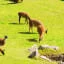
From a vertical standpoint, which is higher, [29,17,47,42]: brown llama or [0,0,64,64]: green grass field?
[29,17,47,42]: brown llama

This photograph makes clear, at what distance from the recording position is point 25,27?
28.4 metres

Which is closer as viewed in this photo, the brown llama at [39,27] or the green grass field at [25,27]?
the green grass field at [25,27]

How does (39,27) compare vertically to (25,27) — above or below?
above

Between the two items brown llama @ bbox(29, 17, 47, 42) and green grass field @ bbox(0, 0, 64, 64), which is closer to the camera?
green grass field @ bbox(0, 0, 64, 64)

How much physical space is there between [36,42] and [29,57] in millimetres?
4032

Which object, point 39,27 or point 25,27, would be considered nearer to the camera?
point 39,27

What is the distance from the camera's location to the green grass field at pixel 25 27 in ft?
66.7

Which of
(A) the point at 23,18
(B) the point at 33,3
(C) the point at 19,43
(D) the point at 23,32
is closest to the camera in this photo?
(C) the point at 19,43

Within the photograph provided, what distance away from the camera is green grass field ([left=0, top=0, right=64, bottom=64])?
66.7 feet

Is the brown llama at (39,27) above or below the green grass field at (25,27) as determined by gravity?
above

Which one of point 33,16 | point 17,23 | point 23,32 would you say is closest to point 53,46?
→ point 23,32

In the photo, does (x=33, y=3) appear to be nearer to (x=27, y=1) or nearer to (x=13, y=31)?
(x=27, y=1)

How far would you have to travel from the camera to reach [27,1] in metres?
38.1

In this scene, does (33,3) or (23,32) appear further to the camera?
(33,3)
